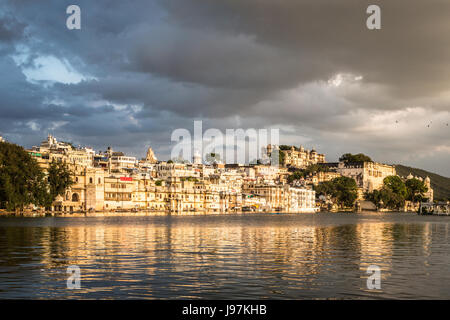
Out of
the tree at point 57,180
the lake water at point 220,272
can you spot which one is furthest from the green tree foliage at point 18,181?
the lake water at point 220,272

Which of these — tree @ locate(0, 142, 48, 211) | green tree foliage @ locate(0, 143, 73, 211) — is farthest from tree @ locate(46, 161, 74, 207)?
tree @ locate(0, 142, 48, 211)

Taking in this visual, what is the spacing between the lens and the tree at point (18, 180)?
95.7 metres

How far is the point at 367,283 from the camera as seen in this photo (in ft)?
66.6

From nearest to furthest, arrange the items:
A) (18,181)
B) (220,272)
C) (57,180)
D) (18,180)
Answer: (220,272) → (18,180) → (18,181) → (57,180)

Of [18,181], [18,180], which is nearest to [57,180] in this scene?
[18,181]

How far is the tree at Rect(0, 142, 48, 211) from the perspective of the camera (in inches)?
3767

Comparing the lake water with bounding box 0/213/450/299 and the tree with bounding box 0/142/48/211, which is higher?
the tree with bounding box 0/142/48/211

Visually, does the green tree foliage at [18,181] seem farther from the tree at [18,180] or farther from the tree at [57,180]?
the tree at [57,180]

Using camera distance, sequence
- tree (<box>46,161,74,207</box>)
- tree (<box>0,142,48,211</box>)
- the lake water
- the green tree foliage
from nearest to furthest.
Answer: the lake water
tree (<box>0,142,48,211</box>)
the green tree foliage
tree (<box>46,161,74,207</box>)

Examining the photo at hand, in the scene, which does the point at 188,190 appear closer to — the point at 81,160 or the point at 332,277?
the point at 81,160

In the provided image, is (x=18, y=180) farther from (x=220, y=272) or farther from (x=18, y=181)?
(x=220, y=272)

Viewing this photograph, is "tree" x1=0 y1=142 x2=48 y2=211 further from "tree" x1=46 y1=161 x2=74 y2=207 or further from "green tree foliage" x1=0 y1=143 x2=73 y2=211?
"tree" x1=46 y1=161 x2=74 y2=207

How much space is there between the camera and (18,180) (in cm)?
9881
